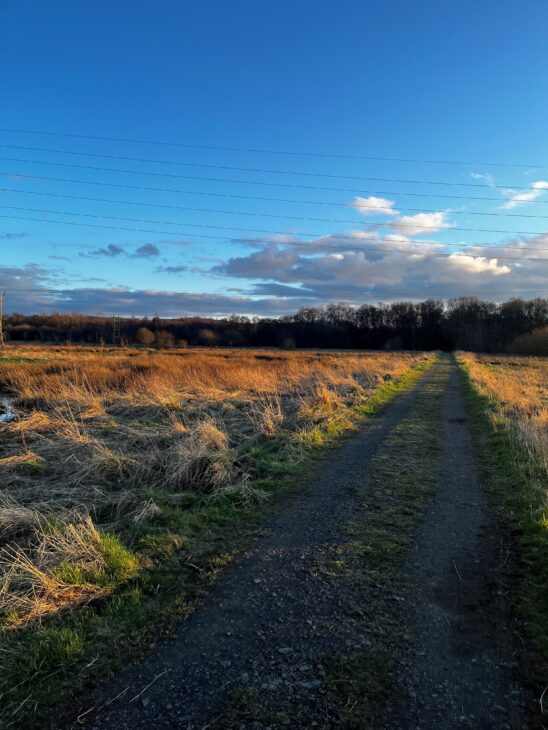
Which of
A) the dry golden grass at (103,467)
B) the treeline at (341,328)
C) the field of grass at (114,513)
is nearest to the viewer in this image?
the field of grass at (114,513)

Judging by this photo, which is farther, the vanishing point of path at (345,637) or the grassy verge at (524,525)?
the grassy verge at (524,525)

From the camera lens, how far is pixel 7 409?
631 inches

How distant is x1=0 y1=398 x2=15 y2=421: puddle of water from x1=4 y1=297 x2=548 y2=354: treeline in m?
72.5

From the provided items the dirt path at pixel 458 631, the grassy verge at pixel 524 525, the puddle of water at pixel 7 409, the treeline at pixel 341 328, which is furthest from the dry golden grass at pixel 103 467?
the treeline at pixel 341 328

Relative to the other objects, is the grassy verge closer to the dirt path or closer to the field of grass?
the dirt path

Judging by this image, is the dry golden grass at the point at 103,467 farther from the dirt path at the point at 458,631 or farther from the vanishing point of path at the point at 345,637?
the dirt path at the point at 458,631

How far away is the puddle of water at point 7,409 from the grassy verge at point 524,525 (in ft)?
45.5

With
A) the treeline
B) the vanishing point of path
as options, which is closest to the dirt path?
the vanishing point of path

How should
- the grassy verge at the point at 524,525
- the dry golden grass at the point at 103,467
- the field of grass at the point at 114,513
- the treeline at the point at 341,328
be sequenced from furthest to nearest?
the treeline at the point at 341,328
the dry golden grass at the point at 103,467
the grassy verge at the point at 524,525
the field of grass at the point at 114,513

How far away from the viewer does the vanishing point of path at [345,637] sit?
258 cm

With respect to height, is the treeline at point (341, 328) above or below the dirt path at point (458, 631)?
above

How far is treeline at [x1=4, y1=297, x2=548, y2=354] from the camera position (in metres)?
99.4

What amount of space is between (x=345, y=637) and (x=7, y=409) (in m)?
16.4

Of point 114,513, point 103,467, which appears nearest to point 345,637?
point 114,513
